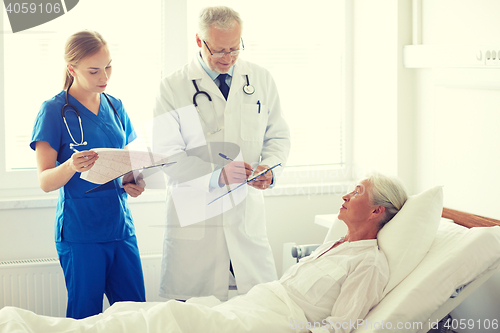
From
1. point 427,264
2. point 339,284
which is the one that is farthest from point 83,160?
point 427,264

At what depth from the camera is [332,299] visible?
5.24ft

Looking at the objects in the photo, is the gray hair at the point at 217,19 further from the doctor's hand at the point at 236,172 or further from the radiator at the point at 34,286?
the radiator at the point at 34,286

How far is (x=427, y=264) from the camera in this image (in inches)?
62.8

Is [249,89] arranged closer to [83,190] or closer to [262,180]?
[262,180]

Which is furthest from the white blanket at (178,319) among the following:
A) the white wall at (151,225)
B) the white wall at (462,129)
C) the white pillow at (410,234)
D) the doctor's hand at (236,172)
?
the white wall at (151,225)

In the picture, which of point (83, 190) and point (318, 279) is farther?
point (83, 190)

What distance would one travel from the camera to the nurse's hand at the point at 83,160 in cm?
167

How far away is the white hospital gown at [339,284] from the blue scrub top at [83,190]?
0.76 metres

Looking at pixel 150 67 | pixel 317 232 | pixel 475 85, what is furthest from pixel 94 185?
pixel 475 85

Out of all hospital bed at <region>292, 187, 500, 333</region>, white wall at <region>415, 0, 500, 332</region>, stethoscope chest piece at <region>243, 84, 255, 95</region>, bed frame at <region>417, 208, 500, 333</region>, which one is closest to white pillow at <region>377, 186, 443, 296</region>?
hospital bed at <region>292, 187, 500, 333</region>

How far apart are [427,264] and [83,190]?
1332 millimetres

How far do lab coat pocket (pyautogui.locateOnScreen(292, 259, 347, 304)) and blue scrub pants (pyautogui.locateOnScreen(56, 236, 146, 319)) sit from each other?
2.41 ft

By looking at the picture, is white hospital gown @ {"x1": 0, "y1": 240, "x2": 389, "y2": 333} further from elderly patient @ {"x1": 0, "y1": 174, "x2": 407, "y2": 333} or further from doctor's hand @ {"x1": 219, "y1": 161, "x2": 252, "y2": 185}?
doctor's hand @ {"x1": 219, "y1": 161, "x2": 252, "y2": 185}

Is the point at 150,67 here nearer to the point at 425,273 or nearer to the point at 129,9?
the point at 129,9
